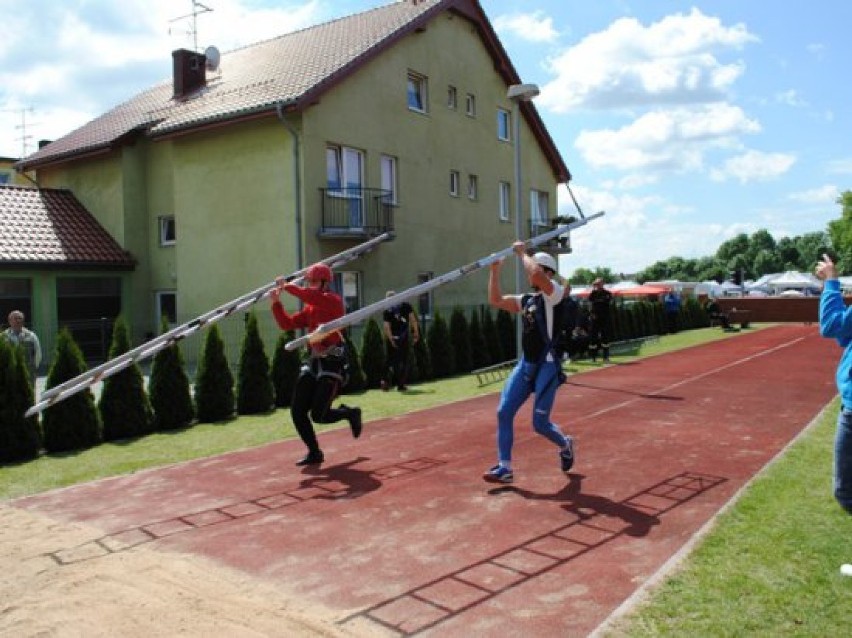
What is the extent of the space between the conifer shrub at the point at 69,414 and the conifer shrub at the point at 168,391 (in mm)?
1060

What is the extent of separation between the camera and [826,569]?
176 inches

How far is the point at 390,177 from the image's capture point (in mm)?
21656

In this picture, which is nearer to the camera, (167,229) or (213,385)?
(213,385)

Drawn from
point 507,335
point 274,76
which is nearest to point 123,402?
point 507,335

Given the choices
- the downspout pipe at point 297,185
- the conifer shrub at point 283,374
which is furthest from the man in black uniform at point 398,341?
the downspout pipe at point 297,185

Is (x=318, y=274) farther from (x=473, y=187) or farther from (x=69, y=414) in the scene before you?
(x=473, y=187)

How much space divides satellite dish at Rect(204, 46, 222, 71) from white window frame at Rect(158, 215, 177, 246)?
5.60m

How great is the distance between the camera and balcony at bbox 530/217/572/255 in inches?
1160

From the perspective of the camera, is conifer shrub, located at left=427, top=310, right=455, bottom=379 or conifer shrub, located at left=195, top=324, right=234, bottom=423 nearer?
conifer shrub, located at left=195, top=324, right=234, bottom=423

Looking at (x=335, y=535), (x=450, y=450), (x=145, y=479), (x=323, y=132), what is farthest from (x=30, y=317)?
(x=335, y=535)

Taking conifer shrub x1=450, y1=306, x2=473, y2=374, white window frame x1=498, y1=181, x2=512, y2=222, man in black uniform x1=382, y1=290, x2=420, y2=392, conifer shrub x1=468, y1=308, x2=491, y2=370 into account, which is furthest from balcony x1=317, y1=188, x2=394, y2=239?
white window frame x1=498, y1=181, x2=512, y2=222

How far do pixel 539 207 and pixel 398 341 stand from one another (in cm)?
1745

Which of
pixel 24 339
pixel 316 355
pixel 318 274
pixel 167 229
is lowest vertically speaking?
pixel 316 355

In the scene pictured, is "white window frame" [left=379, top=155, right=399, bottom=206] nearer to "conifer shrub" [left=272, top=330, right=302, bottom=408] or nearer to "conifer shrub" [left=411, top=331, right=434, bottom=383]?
"conifer shrub" [left=411, top=331, right=434, bottom=383]
